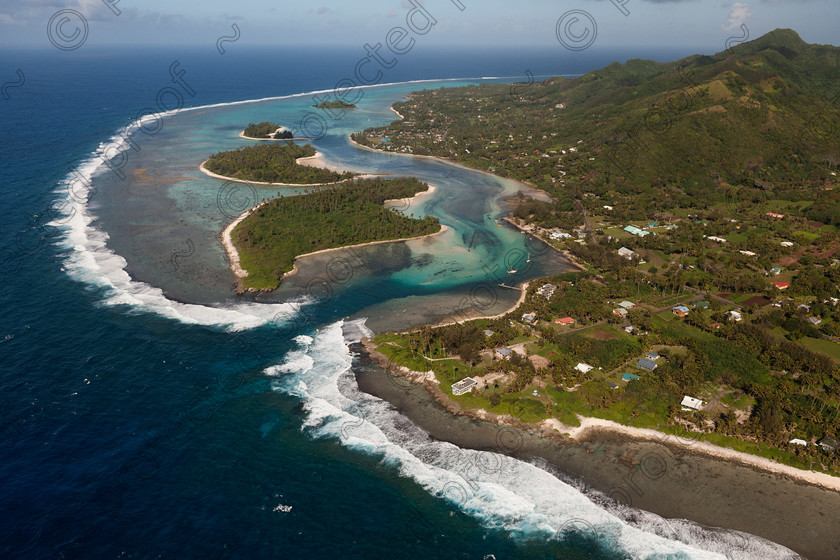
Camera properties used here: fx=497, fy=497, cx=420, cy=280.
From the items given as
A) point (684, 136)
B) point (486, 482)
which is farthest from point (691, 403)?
point (684, 136)

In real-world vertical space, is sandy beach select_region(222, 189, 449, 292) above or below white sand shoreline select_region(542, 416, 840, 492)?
above

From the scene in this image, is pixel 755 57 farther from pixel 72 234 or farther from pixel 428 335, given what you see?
pixel 72 234

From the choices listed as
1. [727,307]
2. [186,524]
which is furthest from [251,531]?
[727,307]

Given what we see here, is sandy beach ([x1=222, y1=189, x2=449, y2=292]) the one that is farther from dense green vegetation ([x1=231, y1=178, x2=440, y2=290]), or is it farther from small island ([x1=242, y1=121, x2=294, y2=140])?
small island ([x1=242, y1=121, x2=294, y2=140])

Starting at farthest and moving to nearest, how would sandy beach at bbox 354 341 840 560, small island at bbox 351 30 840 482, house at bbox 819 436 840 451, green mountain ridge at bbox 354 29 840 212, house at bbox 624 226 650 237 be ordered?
1. green mountain ridge at bbox 354 29 840 212
2. house at bbox 624 226 650 237
3. small island at bbox 351 30 840 482
4. house at bbox 819 436 840 451
5. sandy beach at bbox 354 341 840 560

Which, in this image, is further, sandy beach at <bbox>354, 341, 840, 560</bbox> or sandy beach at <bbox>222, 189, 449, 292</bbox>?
sandy beach at <bbox>222, 189, 449, 292</bbox>

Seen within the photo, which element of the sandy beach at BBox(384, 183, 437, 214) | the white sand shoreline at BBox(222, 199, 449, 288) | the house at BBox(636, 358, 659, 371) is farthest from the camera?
the sandy beach at BBox(384, 183, 437, 214)

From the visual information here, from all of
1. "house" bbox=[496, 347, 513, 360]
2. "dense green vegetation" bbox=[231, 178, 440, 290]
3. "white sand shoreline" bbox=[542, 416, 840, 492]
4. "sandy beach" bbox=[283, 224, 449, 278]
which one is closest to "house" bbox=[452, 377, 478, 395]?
"house" bbox=[496, 347, 513, 360]
